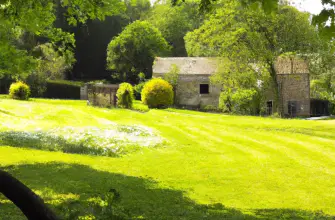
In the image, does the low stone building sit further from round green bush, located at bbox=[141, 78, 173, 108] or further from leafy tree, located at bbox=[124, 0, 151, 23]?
leafy tree, located at bbox=[124, 0, 151, 23]

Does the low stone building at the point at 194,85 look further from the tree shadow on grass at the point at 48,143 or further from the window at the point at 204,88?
the tree shadow on grass at the point at 48,143

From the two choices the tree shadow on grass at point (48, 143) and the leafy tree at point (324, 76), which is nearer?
the tree shadow on grass at point (48, 143)

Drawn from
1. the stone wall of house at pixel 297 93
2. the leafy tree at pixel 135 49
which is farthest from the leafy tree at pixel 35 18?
the leafy tree at pixel 135 49

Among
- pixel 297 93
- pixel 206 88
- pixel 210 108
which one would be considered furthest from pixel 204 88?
pixel 297 93

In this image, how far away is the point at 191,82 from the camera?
186 ft

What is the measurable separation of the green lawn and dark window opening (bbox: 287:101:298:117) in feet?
Result: 88.4

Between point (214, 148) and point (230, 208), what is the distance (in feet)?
34.4

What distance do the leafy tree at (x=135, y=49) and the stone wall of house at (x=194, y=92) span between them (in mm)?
8537

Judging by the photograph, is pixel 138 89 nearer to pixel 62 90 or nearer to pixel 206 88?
pixel 206 88

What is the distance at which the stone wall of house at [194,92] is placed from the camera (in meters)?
56.6

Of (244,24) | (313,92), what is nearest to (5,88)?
(244,24)

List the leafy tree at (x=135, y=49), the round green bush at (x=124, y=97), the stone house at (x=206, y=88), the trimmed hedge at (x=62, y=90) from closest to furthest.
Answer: the round green bush at (x=124, y=97)
the stone house at (x=206, y=88)
the trimmed hedge at (x=62, y=90)
the leafy tree at (x=135, y=49)

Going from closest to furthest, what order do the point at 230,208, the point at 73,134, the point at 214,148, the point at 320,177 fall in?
the point at 230,208, the point at 320,177, the point at 214,148, the point at 73,134

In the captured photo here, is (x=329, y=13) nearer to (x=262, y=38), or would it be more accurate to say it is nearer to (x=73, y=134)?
(x=73, y=134)
